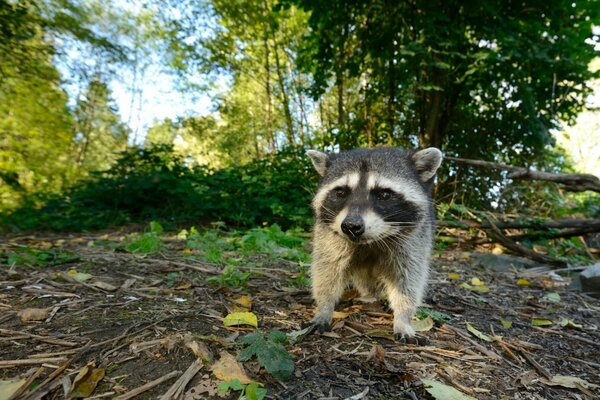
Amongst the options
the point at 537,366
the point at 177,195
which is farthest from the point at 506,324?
the point at 177,195

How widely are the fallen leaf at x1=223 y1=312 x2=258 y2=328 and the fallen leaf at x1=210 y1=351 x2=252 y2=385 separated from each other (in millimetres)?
452

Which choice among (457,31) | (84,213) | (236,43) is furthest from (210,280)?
(236,43)

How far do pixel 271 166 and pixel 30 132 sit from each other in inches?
197

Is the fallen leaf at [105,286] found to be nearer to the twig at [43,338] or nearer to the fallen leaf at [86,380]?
the twig at [43,338]

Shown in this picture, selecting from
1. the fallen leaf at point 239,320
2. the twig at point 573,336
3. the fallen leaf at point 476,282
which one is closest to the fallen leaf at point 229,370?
the fallen leaf at point 239,320

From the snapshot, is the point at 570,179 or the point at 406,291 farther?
the point at 570,179

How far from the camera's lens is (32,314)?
242cm

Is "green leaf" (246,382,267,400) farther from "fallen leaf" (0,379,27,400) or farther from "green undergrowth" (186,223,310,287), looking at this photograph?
"green undergrowth" (186,223,310,287)

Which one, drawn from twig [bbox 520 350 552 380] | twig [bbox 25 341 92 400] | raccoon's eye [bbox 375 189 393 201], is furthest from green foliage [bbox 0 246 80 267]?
twig [bbox 520 350 552 380]

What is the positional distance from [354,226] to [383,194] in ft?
1.59

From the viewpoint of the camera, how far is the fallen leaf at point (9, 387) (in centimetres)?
162

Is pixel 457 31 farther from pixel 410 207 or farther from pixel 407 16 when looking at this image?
pixel 410 207

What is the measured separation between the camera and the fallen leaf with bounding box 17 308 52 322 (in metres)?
2.39

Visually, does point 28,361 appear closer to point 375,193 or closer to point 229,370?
point 229,370
